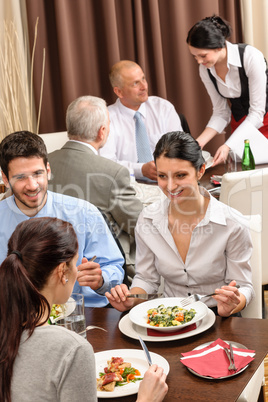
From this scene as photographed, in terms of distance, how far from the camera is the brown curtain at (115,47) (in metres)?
4.20

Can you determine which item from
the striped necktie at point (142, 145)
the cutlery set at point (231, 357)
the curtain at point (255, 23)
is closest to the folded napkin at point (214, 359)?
the cutlery set at point (231, 357)

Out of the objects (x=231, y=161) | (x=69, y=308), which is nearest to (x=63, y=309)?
(x=69, y=308)

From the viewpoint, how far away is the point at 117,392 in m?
1.37

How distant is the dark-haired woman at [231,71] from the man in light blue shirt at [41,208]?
4.16ft

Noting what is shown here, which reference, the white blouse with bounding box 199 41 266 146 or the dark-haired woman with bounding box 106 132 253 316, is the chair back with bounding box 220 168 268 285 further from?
the white blouse with bounding box 199 41 266 146

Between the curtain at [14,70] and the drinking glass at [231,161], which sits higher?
the curtain at [14,70]

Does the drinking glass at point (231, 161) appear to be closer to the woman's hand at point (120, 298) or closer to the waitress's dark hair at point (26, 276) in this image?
the woman's hand at point (120, 298)

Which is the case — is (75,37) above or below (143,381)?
above

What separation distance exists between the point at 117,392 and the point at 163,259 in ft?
2.59

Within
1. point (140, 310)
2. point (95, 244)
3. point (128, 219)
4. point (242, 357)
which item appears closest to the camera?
point (242, 357)

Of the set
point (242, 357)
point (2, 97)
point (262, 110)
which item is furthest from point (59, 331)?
point (2, 97)

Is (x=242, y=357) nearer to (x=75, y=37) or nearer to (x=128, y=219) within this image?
(x=128, y=219)

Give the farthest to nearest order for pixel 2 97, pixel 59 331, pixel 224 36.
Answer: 1. pixel 2 97
2. pixel 224 36
3. pixel 59 331

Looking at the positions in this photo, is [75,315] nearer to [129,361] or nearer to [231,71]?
[129,361]
